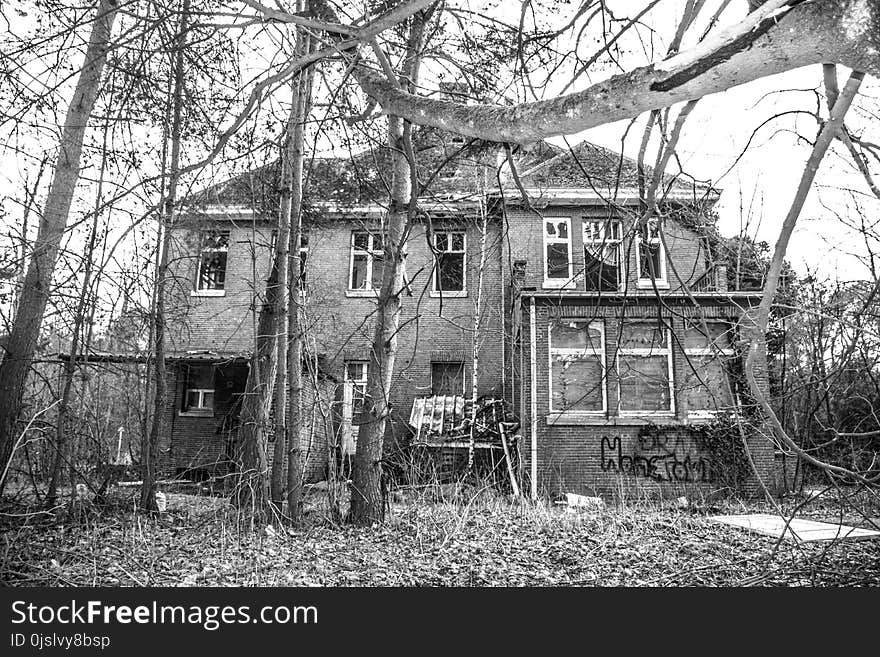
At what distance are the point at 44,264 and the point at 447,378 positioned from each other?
13.1 meters

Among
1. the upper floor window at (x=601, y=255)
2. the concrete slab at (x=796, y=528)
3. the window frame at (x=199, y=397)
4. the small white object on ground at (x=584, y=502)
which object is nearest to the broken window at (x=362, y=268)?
the window frame at (x=199, y=397)

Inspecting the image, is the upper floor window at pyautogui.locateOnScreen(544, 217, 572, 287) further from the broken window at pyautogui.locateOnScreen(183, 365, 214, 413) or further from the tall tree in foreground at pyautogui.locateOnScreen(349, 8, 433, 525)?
the tall tree in foreground at pyautogui.locateOnScreen(349, 8, 433, 525)

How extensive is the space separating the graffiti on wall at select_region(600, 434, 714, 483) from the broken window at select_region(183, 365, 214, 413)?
11096 mm

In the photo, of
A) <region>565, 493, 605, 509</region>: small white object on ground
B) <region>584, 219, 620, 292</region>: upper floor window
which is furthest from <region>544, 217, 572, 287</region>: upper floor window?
<region>584, 219, 620, 292</region>: upper floor window

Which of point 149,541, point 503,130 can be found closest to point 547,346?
point 149,541

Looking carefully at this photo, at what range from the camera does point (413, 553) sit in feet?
22.4

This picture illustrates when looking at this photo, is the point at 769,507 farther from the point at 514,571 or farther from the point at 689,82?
the point at 689,82

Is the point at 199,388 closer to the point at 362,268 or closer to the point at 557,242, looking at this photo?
the point at 362,268

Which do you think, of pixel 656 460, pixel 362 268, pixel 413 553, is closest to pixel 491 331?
pixel 656 460

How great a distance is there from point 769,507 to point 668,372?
146 inches

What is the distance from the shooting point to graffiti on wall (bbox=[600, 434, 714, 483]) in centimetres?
1422

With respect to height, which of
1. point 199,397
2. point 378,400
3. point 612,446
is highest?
point 199,397

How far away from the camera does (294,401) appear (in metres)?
8.75

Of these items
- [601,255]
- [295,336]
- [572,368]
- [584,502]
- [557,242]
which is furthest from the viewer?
[557,242]
